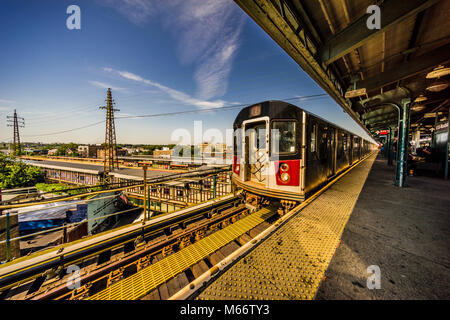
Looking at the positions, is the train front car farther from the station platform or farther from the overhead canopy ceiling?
the overhead canopy ceiling

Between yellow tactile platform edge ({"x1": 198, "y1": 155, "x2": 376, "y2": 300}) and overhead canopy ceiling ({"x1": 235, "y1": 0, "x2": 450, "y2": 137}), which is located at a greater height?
overhead canopy ceiling ({"x1": 235, "y1": 0, "x2": 450, "y2": 137})

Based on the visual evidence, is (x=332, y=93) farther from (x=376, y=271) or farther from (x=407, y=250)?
(x=376, y=271)

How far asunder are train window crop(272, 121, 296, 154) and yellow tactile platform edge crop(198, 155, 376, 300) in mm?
1856

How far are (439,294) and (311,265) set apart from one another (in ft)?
3.81

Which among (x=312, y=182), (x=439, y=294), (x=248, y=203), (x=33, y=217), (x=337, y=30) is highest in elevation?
(x=337, y=30)

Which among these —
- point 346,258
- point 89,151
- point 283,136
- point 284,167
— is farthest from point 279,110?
point 89,151

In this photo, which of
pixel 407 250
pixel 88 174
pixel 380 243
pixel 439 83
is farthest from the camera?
pixel 88 174

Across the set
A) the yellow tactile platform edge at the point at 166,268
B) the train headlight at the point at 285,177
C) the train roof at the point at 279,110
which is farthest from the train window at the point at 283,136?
the yellow tactile platform edge at the point at 166,268

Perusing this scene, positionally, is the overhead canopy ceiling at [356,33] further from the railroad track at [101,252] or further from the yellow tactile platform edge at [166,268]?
the railroad track at [101,252]

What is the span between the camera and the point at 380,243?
96.9 inches

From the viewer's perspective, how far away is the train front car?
4168 millimetres

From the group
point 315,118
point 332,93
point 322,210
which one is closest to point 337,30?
point 315,118

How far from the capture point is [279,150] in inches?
172

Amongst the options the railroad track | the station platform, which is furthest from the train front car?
the railroad track
